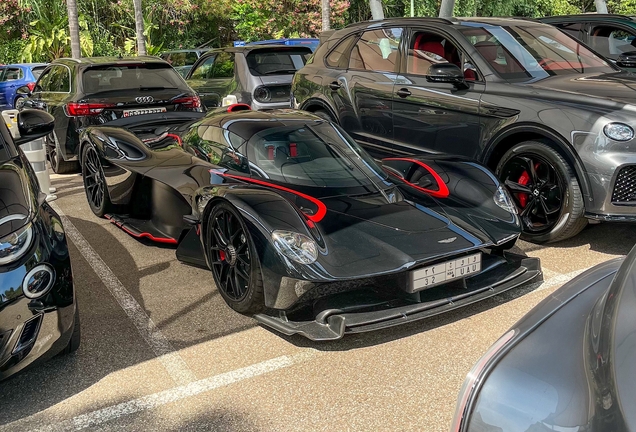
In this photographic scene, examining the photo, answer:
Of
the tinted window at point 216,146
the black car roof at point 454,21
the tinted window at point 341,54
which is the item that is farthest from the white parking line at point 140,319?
the black car roof at point 454,21

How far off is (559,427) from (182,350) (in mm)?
2562

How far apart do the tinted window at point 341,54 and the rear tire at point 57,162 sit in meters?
3.77

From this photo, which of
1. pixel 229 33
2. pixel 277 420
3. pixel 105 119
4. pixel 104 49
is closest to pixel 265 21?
pixel 229 33

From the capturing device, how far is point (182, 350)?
3.75 metres

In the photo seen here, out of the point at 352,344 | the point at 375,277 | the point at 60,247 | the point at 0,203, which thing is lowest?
the point at 352,344

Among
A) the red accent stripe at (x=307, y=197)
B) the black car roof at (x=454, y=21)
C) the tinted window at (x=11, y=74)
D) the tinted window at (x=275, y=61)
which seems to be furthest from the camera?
the tinted window at (x=11, y=74)

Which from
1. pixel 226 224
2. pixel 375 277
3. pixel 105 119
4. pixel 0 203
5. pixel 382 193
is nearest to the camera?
pixel 0 203

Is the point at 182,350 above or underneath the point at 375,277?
underneath

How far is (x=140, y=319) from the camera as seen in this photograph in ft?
13.7

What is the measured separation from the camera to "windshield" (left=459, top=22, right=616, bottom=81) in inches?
233

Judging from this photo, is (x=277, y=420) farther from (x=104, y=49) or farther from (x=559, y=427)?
(x=104, y=49)

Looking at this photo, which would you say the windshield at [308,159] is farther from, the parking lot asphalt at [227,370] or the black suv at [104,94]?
the black suv at [104,94]

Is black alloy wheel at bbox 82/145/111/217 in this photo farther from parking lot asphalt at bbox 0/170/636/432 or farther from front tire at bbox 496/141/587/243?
front tire at bbox 496/141/587/243

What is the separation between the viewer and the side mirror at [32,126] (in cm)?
415
